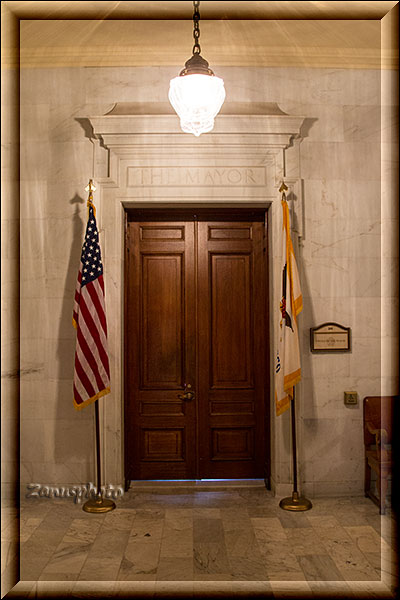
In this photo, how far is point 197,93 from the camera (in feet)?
11.4

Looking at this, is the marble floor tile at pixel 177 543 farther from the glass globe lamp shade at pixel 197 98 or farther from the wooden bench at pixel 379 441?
the glass globe lamp shade at pixel 197 98

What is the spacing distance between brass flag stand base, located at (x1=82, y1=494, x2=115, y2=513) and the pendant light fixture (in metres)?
3.02

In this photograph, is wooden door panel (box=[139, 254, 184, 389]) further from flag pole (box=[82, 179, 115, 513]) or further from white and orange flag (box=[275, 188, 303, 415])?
white and orange flag (box=[275, 188, 303, 415])

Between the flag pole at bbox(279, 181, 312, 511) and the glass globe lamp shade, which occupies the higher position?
the glass globe lamp shade

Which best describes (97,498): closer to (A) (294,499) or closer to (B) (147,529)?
(B) (147,529)

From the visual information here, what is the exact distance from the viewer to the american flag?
425 cm

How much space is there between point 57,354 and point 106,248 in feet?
3.42

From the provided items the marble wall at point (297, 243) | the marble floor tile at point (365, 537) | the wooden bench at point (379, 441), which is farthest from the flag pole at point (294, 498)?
the wooden bench at point (379, 441)

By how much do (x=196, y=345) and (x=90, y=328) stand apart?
1.03 m

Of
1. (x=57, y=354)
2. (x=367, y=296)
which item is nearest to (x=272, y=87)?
(x=367, y=296)

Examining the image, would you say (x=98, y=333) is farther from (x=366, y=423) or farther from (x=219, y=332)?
(x=366, y=423)

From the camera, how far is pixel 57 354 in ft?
15.1

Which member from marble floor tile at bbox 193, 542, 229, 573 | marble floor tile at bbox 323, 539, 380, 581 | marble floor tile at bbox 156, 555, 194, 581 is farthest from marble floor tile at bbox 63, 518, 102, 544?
marble floor tile at bbox 323, 539, 380, 581

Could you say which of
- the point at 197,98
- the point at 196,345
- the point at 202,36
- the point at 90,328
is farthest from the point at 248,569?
the point at 202,36
